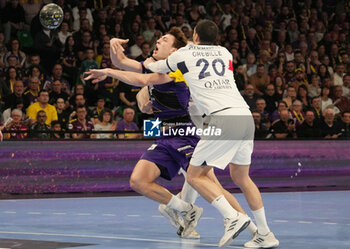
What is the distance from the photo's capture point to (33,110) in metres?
14.8

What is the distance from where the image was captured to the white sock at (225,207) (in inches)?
296

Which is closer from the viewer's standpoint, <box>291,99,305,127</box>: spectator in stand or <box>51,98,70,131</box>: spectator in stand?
<box>51,98,70,131</box>: spectator in stand

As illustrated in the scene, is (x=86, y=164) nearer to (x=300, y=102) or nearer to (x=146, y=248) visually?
(x=300, y=102)

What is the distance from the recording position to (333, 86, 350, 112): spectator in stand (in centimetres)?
Answer: 1845

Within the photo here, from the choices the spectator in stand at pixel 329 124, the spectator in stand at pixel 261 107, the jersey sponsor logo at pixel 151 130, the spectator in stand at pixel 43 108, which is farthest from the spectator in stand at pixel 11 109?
the spectator in stand at pixel 329 124

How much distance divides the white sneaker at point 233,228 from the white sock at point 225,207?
0.18 ft

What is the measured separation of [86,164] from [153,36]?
5090mm

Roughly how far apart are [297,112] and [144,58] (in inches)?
140

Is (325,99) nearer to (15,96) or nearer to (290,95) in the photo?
(290,95)

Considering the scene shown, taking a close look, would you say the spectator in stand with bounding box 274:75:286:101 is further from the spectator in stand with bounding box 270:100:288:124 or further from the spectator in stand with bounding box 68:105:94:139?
the spectator in stand with bounding box 68:105:94:139

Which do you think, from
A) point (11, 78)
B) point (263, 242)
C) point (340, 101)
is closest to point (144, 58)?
point (11, 78)

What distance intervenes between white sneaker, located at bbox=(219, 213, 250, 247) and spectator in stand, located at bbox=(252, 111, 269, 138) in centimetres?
777

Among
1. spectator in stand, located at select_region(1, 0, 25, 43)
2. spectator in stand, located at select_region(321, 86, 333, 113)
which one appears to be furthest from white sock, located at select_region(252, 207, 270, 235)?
spectator in stand, located at select_region(321, 86, 333, 113)

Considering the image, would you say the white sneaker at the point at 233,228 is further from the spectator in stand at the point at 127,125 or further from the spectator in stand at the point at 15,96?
the spectator in stand at the point at 15,96
